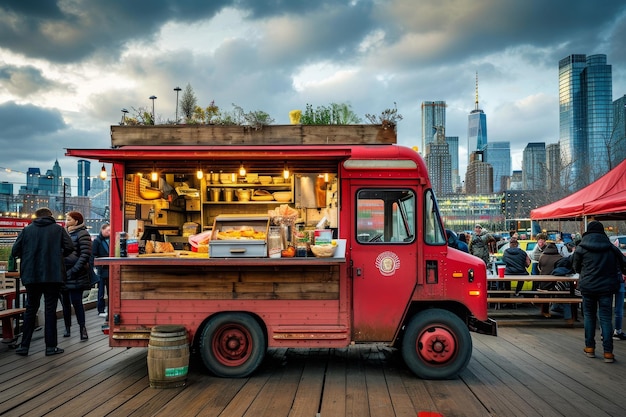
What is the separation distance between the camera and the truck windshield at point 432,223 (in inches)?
231

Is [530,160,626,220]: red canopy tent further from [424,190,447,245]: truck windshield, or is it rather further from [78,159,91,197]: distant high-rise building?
[78,159,91,197]: distant high-rise building

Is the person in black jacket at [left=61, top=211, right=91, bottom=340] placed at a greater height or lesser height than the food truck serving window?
lesser

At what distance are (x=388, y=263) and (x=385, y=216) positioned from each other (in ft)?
1.96

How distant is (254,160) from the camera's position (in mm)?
6180

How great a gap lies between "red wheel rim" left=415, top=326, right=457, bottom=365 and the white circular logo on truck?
2.84 ft

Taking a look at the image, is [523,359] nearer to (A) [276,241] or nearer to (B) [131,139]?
(A) [276,241]

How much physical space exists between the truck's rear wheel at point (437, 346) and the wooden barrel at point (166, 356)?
2632 mm

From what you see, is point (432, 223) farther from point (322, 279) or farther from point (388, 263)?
point (322, 279)

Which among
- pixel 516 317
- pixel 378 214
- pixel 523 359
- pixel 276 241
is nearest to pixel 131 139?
pixel 276 241

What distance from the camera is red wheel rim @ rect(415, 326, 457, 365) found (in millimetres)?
5695

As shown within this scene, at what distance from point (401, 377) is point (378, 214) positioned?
2026 mm

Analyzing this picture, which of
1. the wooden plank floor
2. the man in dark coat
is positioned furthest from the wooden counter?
the man in dark coat

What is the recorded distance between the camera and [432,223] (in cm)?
592

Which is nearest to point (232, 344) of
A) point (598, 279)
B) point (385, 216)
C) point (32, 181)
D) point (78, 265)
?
point (385, 216)
